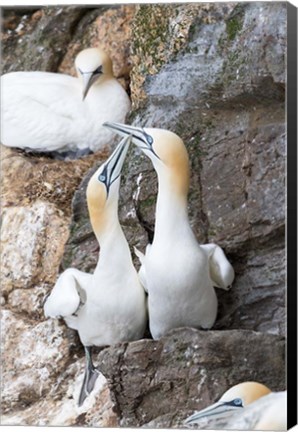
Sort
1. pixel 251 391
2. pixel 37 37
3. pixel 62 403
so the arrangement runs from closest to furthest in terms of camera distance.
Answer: pixel 251 391
pixel 62 403
pixel 37 37

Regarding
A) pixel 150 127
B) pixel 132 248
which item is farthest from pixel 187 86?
pixel 132 248

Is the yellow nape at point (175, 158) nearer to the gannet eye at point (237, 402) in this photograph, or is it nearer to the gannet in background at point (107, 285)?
the gannet in background at point (107, 285)

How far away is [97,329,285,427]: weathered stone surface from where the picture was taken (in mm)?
4078

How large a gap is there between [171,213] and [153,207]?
107 millimetres

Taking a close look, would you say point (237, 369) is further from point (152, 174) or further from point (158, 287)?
point (152, 174)

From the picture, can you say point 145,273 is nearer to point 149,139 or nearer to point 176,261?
point 176,261

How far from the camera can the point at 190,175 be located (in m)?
4.17

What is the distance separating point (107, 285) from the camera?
4.21 m

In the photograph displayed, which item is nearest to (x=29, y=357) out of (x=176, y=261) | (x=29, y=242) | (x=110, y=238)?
(x=29, y=242)

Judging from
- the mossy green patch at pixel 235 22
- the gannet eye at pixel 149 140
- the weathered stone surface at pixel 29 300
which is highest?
the mossy green patch at pixel 235 22

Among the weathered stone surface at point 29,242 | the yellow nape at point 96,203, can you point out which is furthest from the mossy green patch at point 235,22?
the weathered stone surface at point 29,242

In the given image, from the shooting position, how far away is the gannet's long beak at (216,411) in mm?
4102

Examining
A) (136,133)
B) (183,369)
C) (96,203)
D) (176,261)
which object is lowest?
(183,369)

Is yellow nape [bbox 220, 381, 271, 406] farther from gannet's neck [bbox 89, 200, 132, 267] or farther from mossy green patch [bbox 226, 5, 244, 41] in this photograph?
mossy green patch [bbox 226, 5, 244, 41]
